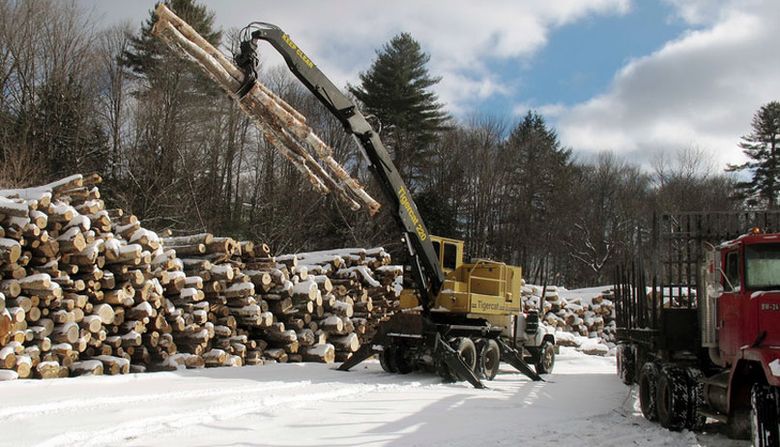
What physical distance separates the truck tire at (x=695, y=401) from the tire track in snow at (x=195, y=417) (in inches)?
189

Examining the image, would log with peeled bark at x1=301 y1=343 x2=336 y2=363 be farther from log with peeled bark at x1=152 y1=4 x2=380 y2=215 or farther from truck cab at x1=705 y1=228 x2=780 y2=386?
truck cab at x1=705 y1=228 x2=780 y2=386

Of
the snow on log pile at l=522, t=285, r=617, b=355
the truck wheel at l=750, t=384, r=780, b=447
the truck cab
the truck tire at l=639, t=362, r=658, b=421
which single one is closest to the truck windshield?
the truck cab

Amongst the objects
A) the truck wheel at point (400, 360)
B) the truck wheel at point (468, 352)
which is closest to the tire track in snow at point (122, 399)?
the truck wheel at point (400, 360)

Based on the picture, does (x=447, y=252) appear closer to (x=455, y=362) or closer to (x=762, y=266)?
(x=455, y=362)

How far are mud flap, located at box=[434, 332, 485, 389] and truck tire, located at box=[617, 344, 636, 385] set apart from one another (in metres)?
3.21

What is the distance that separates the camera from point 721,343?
7.95 m

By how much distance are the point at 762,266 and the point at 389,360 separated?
7.79 m

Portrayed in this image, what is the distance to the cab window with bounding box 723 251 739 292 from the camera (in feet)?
24.6

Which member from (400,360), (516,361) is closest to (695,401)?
(516,361)

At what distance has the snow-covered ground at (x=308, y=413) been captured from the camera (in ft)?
22.8

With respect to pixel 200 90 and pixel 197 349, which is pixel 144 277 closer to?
pixel 197 349

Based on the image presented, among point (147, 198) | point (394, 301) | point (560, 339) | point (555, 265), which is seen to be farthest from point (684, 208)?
point (147, 198)

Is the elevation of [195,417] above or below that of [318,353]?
below

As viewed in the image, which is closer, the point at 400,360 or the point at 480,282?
the point at 400,360
